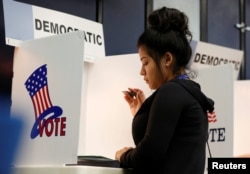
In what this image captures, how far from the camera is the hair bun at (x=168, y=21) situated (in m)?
1.43

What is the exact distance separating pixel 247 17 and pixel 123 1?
1.31 m

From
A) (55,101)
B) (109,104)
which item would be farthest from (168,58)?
(109,104)

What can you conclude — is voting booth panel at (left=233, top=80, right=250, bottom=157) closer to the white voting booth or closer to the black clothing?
the white voting booth

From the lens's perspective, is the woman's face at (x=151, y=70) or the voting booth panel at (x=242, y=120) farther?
the voting booth panel at (x=242, y=120)

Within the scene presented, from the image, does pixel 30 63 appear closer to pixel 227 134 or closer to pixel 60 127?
pixel 60 127

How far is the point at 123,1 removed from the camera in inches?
114

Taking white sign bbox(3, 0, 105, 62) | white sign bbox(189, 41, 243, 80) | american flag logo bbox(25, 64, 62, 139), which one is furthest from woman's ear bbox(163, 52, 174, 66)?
white sign bbox(189, 41, 243, 80)

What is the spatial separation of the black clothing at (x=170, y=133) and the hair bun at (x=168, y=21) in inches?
7.8

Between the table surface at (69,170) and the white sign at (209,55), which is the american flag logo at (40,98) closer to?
the table surface at (69,170)

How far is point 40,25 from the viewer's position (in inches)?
82.4

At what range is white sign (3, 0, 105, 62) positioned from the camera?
6.44 feet

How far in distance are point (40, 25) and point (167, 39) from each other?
0.87m

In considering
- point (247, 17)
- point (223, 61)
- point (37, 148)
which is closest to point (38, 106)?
point (37, 148)

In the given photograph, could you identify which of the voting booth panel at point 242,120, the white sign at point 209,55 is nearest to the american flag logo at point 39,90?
the white sign at point 209,55
